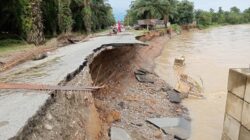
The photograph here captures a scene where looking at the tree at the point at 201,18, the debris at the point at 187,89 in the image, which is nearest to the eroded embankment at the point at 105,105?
the debris at the point at 187,89

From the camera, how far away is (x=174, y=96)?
1269 centimetres

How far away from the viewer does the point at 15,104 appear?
169 inches

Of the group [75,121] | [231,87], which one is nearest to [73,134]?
[75,121]

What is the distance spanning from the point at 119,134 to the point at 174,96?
589cm

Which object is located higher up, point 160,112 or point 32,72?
point 32,72

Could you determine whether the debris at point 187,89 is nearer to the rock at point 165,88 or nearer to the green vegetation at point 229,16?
the rock at point 165,88

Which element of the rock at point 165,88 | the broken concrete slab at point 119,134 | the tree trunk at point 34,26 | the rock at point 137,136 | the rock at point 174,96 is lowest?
the rock at point 174,96

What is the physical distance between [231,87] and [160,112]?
3.67 m

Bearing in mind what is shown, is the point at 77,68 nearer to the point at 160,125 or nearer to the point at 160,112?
the point at 160,125

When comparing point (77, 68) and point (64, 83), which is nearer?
point (64, 83)

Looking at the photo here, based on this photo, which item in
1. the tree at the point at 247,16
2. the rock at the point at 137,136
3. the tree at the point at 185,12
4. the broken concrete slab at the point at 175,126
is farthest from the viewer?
the tree at the point at 247,16

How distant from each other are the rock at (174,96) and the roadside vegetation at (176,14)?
35.6m

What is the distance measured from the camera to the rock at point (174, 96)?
12.2 metres

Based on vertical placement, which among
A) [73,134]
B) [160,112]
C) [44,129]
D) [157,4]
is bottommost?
[160,112]
